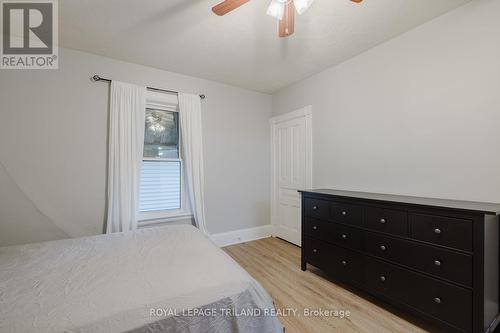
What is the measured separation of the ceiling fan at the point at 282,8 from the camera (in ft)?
4.53

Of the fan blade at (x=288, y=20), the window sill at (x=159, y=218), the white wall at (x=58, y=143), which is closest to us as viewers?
the fan blade at (x=288, y=20)

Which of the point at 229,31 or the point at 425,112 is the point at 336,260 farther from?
the point at 229,31

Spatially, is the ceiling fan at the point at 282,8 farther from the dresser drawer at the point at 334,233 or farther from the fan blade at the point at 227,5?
the dresser drawer at the point at 334,233

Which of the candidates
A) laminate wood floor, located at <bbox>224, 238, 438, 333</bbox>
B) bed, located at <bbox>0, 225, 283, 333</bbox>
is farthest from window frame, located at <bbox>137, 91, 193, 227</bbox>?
bed, located at <bbox>0, 225, 283, 333</bbox>

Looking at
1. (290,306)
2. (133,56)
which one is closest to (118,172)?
(133,56)

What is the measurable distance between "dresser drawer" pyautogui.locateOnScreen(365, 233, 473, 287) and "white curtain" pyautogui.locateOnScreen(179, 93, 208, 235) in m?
2.09

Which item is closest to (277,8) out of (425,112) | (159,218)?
(425,112)

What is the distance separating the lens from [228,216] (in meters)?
3.51

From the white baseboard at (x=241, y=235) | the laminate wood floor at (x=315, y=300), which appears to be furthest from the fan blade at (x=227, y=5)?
the white baseboard at (x=241, y=235)

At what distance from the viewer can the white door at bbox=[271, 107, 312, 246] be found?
327cm

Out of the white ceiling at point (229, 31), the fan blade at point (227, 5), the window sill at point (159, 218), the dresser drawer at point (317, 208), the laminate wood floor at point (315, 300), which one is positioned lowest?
the laminate wood floor at point (315, 300)

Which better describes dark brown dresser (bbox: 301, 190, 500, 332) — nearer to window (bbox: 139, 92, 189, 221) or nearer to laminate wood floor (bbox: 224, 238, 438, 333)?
laminate wood floor (bbox: 224, 238, 438, 333)

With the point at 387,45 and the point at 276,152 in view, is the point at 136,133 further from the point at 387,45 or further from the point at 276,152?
the point at 387,45

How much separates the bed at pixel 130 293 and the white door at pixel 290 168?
2.03 meters
